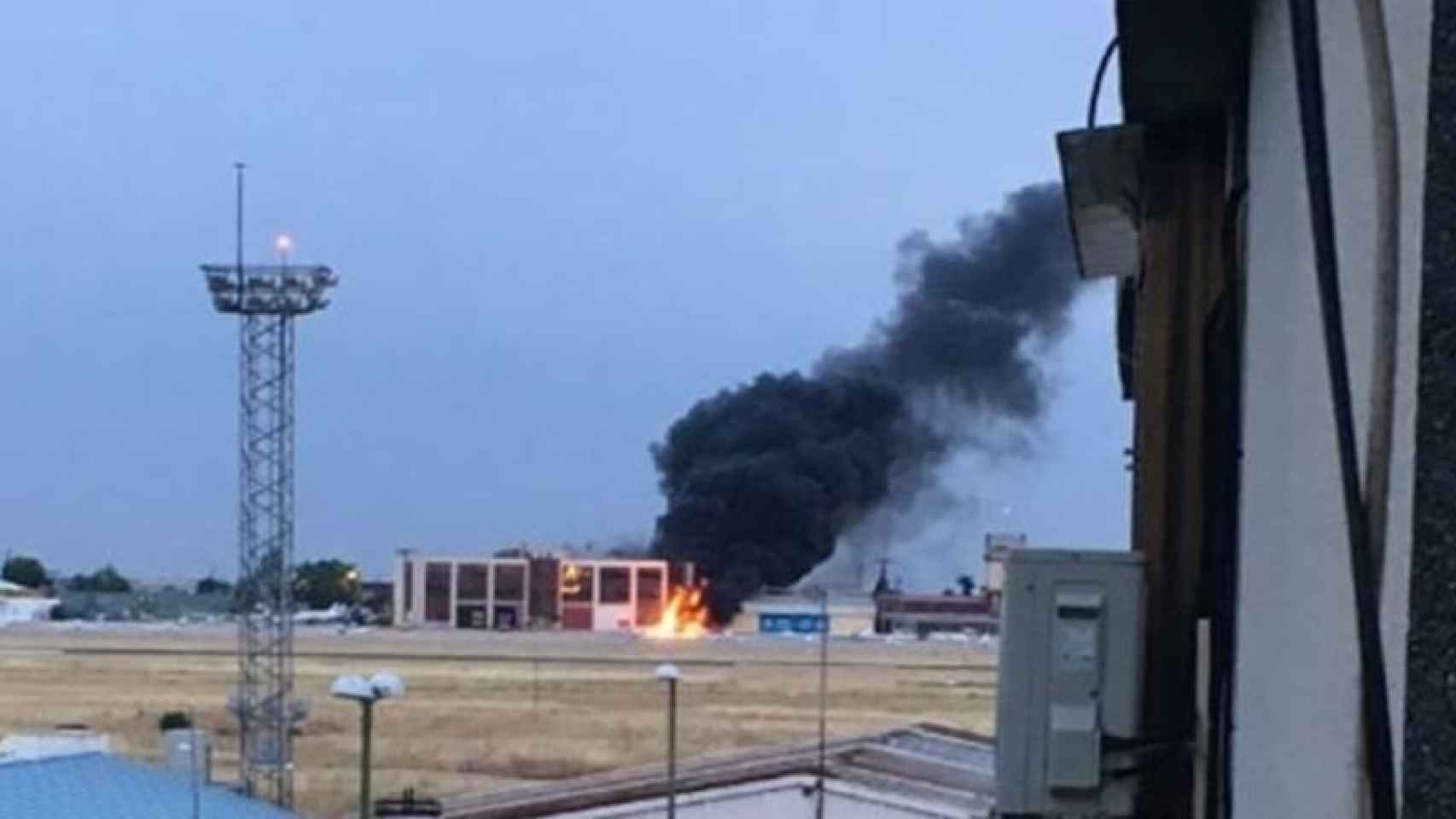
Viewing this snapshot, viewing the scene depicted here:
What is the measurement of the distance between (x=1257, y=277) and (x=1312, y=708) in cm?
69

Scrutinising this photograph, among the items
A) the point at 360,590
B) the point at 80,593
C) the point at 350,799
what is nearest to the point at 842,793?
the point at 350,799

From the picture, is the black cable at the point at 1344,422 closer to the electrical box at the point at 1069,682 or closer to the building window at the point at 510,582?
the electrical box at the point at 1069,682

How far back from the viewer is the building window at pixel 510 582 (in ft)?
280

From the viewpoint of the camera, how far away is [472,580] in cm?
8594

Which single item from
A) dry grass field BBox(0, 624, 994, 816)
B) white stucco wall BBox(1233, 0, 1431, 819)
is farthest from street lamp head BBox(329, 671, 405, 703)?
white stucco wall BBox(1233, 0, 1431, 819)

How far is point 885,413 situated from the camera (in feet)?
284

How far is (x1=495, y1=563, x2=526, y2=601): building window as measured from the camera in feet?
280

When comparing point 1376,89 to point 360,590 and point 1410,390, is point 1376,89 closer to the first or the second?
point 1410,390

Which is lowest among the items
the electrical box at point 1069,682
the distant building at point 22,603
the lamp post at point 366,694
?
the distant building at point 22,603

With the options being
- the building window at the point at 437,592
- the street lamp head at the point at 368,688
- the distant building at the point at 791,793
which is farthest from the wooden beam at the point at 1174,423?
the building window at the point at 437,592

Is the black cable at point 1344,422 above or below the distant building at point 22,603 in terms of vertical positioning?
above

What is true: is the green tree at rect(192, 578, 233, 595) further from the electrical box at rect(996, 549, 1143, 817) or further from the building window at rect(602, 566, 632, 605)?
the electrical box at rect(996, 549, 1143, 817)

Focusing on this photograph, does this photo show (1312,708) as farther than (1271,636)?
No

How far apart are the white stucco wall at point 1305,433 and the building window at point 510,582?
83.4m
